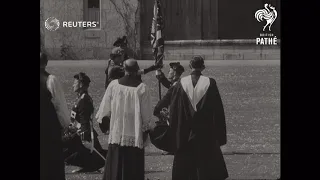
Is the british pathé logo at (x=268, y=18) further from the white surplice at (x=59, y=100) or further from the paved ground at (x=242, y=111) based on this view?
the white surplice at (x=59, y=100)

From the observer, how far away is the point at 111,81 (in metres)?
10.8

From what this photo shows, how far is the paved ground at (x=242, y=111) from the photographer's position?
35.8 feet

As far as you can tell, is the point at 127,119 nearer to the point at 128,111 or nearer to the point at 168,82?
the point at 128,111

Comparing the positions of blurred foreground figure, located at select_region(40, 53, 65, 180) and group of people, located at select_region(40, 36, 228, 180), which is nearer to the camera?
group of people, located at select_region(40, 36, 228, 180)

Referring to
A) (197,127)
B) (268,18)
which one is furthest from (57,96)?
(268,18)

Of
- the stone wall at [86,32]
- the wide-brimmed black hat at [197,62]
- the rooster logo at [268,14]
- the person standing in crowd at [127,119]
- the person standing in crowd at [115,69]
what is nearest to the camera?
the person standing in crowd at [127,119]

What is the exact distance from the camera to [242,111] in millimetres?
11195

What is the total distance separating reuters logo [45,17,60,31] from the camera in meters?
11.1

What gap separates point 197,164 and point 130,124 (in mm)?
923

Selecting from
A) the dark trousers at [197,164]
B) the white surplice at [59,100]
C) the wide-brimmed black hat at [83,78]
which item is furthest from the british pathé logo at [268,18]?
the white surplice at [59,100]

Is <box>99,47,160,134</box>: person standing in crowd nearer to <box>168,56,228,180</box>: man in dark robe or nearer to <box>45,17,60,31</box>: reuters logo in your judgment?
<box>168,56,228,180</box>: man in dark robe

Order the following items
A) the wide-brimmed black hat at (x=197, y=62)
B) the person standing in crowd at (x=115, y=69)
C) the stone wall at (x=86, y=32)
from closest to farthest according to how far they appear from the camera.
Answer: the person standing in crowd at (x=115, y=69) → the wide-brimmed black hat at (x=197, y=62) → the stone wall at (x=86, y=32)

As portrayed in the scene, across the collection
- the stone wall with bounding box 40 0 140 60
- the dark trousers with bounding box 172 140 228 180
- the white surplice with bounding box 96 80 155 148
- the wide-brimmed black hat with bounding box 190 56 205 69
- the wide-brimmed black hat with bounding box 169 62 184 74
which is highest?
the stone wall with bounding box 40 0 140 60

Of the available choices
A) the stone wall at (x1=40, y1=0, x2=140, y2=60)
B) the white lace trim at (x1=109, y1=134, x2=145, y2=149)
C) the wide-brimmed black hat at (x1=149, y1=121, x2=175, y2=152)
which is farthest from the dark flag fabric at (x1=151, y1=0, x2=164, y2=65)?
the white lace trim at (x1=109, y1=134, x2=145, y2=149)
